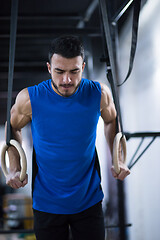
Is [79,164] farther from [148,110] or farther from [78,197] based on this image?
[148,110]

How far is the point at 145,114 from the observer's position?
3.38 meters

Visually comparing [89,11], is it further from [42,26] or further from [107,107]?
[107,107]

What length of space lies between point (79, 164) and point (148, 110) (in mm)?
1517

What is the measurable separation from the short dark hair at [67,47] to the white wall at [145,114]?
4.33 feet

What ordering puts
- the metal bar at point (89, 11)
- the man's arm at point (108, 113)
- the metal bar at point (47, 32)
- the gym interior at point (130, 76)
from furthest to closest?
the metal bar at point (89, 11), the metal bar at point (47, 32), the gym interior at point (130, 76), the man's arm at point (108, 113)

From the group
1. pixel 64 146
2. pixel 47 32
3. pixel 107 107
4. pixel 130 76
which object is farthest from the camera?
pixel 130 76

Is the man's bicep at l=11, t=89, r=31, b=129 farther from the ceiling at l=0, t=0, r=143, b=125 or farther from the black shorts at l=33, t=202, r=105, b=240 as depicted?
the ceiling at l=0, t=0, r=143, b=125

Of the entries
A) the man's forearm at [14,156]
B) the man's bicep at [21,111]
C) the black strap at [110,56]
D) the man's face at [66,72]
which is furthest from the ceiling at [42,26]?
the man's forearm at [14,156]

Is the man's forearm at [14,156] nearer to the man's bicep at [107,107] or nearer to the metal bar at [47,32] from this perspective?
the man's bicep at [107,107]

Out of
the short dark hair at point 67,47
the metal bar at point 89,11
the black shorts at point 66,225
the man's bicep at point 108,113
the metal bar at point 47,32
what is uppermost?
the metal bar at point 89,11

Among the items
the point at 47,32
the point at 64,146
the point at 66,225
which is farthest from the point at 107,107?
the point at 47,32

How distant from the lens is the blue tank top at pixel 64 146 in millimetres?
1892

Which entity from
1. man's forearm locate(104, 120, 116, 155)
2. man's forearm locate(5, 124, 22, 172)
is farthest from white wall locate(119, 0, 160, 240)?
man's forearm locate(5, 124, 22, 172)

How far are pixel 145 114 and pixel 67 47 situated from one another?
1.79m
